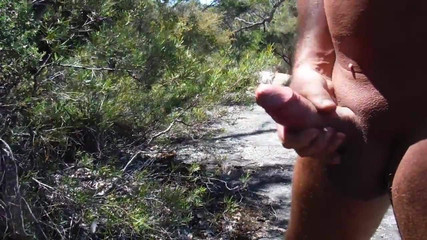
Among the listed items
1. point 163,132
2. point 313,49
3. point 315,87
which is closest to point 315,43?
point 313,49

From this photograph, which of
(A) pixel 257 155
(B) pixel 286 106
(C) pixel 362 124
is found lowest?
(A) pixel 257 155

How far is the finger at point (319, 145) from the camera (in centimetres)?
99

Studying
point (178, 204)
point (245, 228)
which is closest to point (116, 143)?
point (178, 204)

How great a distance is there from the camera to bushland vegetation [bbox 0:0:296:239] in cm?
265

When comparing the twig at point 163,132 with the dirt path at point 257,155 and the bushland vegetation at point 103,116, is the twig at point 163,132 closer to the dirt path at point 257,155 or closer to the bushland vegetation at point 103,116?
the bushland vegetation at point 103,116

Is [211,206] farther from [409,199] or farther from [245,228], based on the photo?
[409,199]

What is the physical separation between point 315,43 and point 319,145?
0.29 metres

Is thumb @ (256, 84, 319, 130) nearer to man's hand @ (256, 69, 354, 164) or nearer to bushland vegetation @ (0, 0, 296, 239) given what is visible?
man's hand @ (256, 69, 354, 164)

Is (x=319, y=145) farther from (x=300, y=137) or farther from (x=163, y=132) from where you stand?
(x=163, y=132)

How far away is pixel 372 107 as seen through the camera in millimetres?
1056

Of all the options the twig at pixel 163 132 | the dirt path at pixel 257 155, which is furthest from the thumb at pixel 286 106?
the twig at pixel 163 132

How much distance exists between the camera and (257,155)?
179 inches

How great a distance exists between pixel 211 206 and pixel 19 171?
1.25 metres

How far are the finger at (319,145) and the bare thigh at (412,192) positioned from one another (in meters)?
0.11
